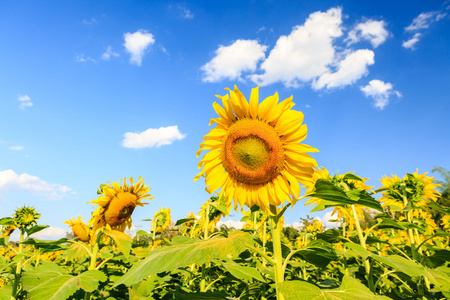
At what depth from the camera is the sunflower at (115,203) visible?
12.5ft

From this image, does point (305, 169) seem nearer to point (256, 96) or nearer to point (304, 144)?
point (304, 144)

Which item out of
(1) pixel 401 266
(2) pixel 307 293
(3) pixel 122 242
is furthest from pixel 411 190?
(3) pixel 122 242

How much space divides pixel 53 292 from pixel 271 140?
207 cm

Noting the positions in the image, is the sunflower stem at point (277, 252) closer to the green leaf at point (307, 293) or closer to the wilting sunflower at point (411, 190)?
the green leaf at point (307, 293)

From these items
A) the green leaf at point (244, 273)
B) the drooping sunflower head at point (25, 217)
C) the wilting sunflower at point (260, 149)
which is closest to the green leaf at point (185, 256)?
the green leaf at point (244, 273)

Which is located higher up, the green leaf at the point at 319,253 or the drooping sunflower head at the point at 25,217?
the drooping sunflower head at the point at 25,217

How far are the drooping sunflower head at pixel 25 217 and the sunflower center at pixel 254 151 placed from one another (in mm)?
3462

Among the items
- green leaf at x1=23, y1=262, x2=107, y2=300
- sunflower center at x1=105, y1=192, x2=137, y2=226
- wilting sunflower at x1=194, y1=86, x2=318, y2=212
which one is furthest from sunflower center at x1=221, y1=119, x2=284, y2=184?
sunflower center at x1=105, y1=192, x2=137, y2=226

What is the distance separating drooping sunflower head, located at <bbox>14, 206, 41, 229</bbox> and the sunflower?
933 mm

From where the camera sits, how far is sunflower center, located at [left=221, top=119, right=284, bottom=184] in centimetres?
203

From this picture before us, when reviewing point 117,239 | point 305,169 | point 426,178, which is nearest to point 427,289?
point 426,178

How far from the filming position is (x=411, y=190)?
161 inches

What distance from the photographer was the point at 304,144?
200cm

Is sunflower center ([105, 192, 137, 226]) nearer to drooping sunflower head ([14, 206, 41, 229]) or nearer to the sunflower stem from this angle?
drooping sunflower head ([14, 206, 41, 229])
